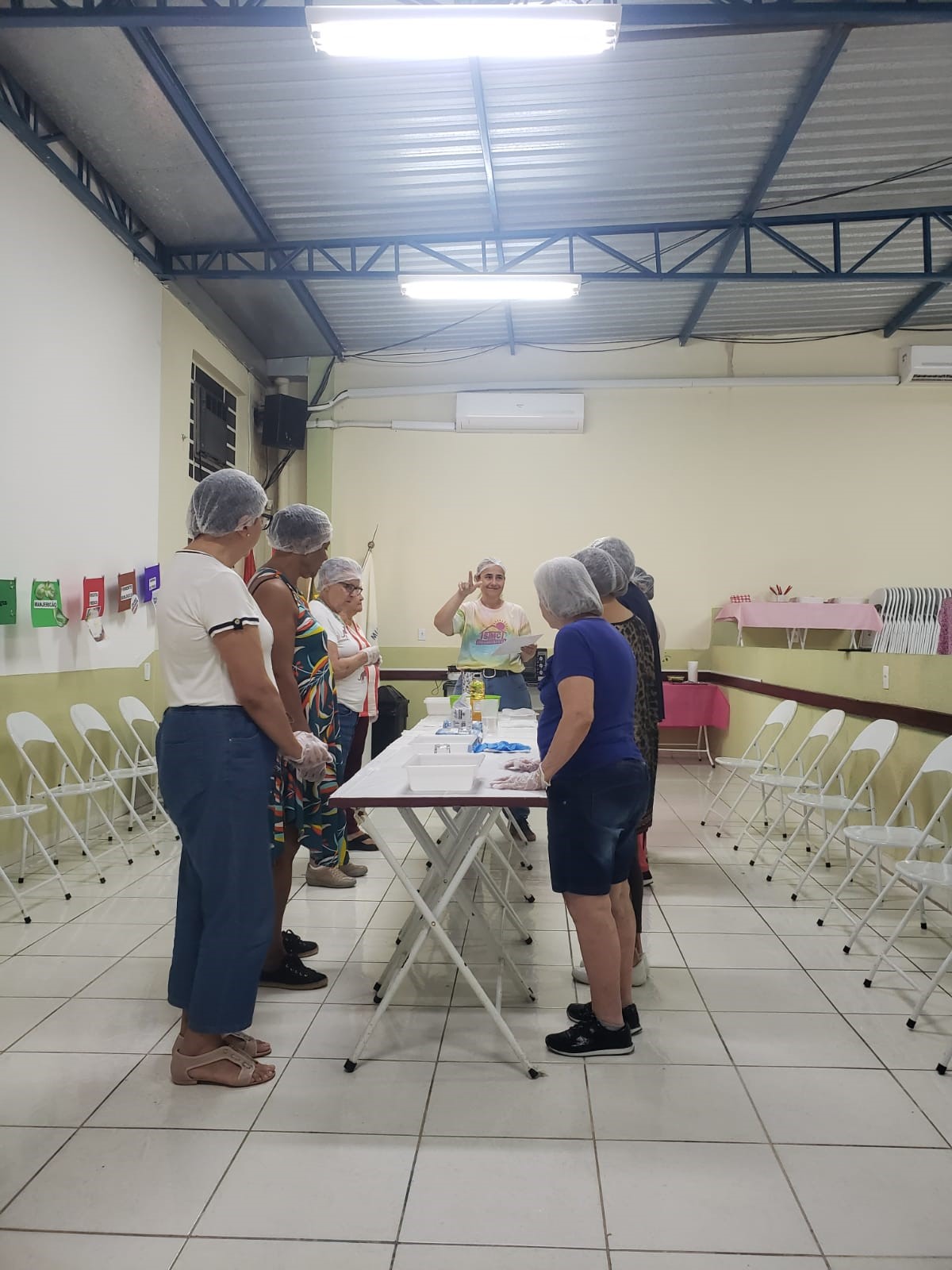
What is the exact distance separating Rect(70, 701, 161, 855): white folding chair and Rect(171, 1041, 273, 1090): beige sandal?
260cm

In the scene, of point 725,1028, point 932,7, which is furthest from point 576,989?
point 932,7

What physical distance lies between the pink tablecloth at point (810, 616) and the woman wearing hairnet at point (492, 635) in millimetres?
3608

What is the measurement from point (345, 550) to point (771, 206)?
4.76m

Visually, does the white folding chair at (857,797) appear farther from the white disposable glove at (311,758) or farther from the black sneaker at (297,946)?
the white disposable glove at (311,758)

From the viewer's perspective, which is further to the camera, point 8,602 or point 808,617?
point 808,617

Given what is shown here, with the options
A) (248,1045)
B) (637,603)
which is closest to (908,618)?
(637,603)

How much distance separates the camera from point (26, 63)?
432 centimetres

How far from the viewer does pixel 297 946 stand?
3250mm

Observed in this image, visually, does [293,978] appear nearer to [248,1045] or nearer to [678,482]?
[248,1045]

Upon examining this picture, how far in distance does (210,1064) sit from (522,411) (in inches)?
283

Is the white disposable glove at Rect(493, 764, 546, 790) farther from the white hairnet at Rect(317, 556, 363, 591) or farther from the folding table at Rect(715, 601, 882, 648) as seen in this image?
the folding table at Rect(715, 601, 882, 648)

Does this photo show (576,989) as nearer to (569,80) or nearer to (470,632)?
(470,632)

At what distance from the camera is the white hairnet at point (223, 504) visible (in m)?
2.30

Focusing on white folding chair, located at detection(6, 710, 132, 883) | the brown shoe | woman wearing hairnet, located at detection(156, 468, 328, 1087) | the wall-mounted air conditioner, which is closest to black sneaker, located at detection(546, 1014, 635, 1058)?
woman wearing hairnet, located at detection(156, 468, 328, 1087)
